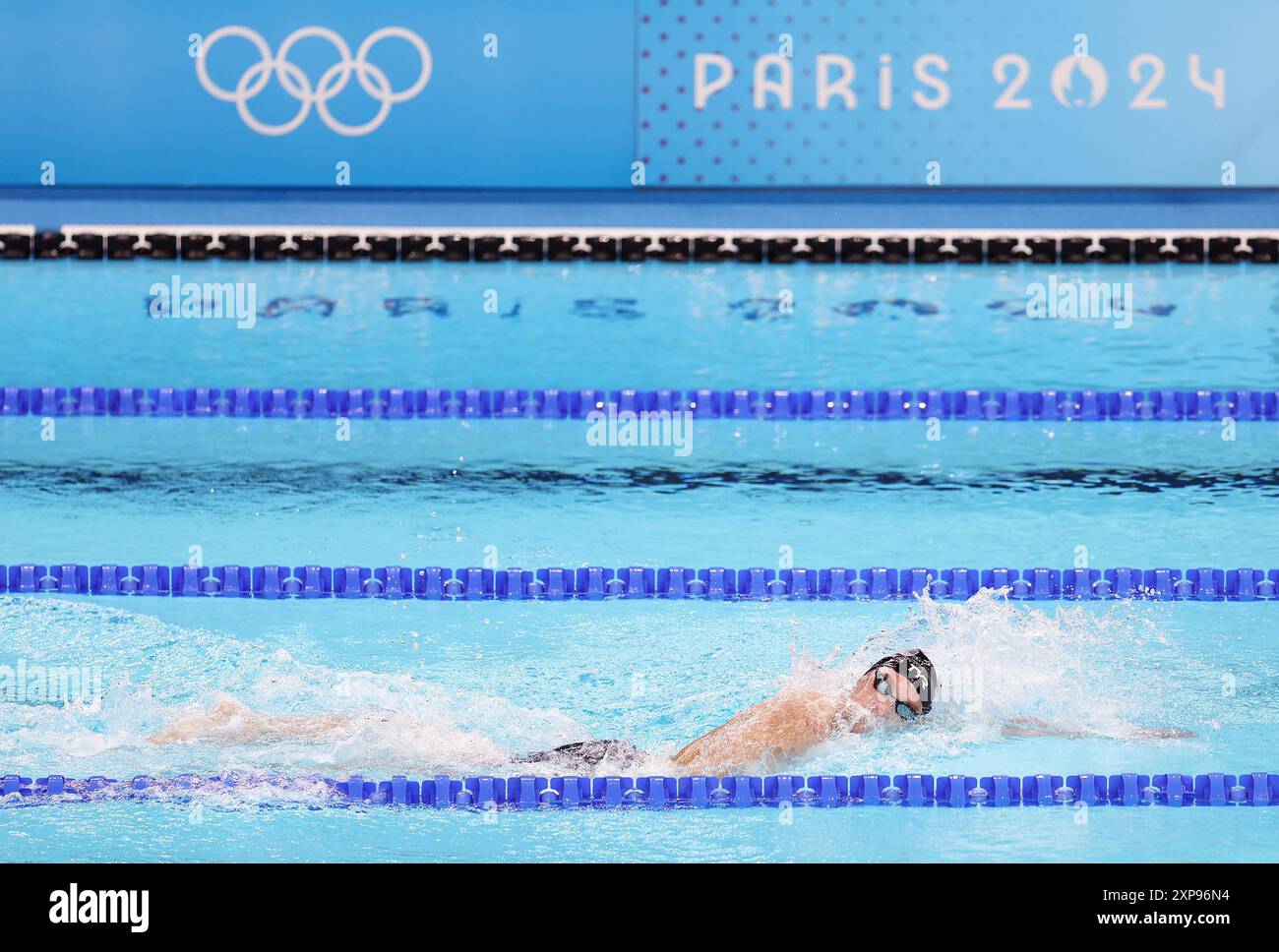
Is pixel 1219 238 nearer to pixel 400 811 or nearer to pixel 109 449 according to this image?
pixel 109 449

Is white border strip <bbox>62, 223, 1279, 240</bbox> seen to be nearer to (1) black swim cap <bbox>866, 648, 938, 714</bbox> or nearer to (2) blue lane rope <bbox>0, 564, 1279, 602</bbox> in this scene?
(2) blue lane rope <bbox>0, 564, 1279, 602</bbox>

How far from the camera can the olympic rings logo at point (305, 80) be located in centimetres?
1033

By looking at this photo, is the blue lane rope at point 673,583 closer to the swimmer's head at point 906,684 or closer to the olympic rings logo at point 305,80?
the swimmer's head at point 906,684

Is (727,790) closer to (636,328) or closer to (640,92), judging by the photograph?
(636,328)

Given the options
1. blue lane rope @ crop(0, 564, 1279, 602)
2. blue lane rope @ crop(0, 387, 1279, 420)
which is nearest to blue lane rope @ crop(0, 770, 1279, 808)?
blue lane rope @ crop(0, 564, 1279, 602)

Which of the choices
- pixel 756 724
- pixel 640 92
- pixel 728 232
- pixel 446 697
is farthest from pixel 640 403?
pixel 640 92

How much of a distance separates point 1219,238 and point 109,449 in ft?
23.5

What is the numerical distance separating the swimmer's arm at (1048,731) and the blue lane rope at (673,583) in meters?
1.12

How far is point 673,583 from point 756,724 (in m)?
1.32

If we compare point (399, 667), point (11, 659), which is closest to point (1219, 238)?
point (399, 667)

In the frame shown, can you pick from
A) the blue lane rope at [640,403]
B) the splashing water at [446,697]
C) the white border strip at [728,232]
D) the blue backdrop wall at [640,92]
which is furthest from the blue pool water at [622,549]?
the blue backdrop wall at [640,92]

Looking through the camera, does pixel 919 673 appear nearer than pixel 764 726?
Yes

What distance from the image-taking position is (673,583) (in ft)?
17.2

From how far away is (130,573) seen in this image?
Result: 5176 mm
